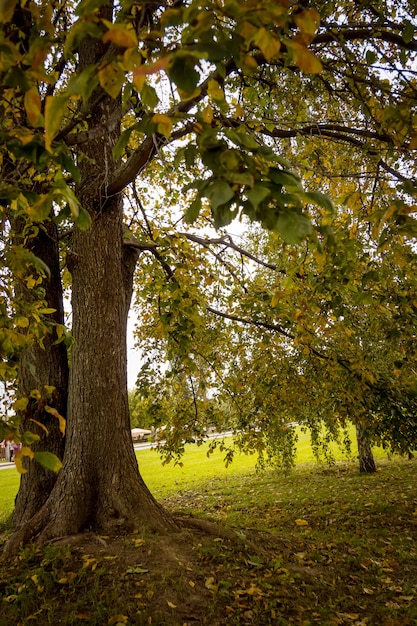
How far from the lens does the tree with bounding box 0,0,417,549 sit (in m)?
1.46

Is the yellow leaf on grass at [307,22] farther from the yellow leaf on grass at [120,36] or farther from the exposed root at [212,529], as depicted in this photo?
the exposed root at [212,529]

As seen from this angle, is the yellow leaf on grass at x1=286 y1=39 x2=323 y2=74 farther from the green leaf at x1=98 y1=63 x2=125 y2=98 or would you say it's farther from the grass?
the grass

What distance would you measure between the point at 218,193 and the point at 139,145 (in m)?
3.16

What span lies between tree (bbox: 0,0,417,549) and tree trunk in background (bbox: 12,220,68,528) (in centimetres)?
5

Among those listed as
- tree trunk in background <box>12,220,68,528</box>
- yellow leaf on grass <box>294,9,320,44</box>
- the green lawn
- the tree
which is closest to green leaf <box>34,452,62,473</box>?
the tree

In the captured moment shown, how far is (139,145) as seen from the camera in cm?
423

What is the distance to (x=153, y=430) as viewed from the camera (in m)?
6.98

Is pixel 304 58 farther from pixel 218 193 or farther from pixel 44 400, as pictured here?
pixel 44 400

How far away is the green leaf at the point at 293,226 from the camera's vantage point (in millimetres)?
1465

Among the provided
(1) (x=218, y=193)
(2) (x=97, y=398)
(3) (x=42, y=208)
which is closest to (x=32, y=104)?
(3) (x=42, y=208)

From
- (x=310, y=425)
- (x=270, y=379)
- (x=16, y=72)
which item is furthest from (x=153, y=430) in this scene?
(x=16, y=72)

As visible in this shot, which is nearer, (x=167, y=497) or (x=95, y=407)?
(x=95, y=407)

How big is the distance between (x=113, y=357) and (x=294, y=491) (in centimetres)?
789

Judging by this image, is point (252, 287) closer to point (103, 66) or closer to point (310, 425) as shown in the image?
point (310, 425)
